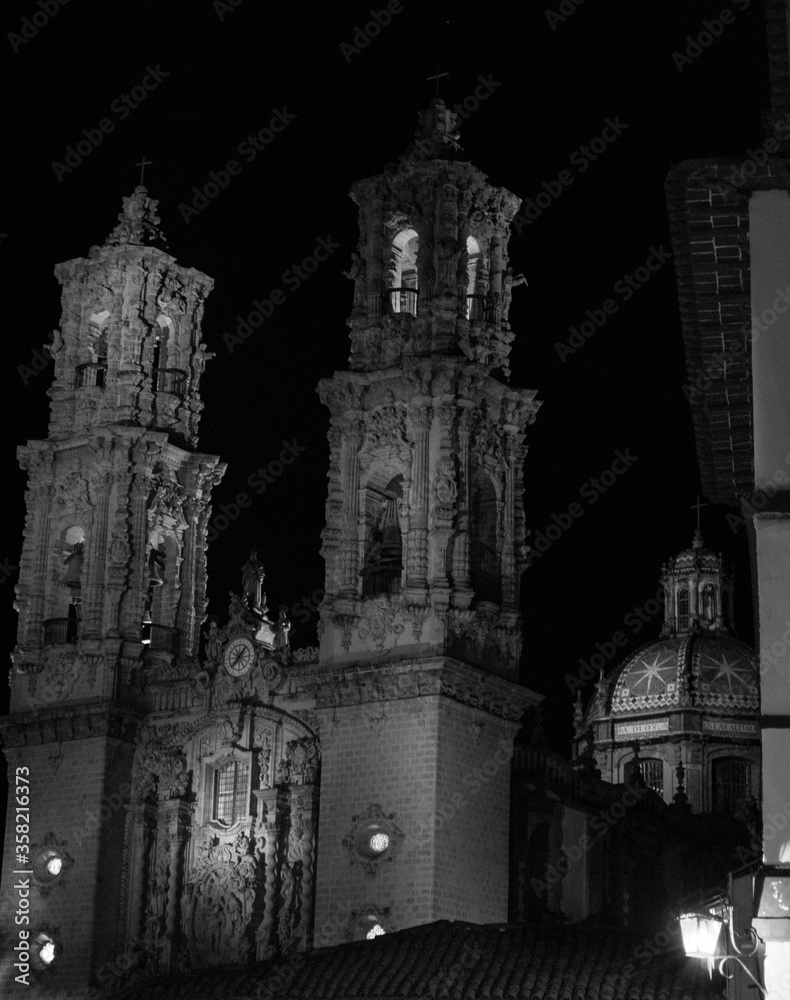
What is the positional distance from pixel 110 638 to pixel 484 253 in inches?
413

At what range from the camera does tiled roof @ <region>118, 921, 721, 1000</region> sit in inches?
1047

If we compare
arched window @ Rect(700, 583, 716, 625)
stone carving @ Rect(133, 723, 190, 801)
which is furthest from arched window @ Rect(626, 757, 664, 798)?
stone carving @ Rect(133, 723, 190, 801)

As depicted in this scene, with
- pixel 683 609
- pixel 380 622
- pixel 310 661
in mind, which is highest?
pixel 683 609

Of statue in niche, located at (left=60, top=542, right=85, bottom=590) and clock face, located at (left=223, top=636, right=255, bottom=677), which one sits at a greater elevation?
statue in niche, located at (left=60, top=542, right=85, bottom=590)

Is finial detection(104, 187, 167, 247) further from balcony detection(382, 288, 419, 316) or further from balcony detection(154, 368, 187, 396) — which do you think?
balcony detection(382, 288, 419, 316)

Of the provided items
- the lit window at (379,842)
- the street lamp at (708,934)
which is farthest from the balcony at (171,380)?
the street lamp at (708,934)

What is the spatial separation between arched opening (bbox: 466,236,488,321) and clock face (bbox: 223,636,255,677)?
7652 millimetres

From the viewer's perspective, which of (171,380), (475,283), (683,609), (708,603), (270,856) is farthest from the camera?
(683,609)

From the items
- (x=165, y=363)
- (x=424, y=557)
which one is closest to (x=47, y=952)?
(x=424, y=557)

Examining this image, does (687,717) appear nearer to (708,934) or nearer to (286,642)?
(286,642)

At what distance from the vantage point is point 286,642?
4059 centimetres

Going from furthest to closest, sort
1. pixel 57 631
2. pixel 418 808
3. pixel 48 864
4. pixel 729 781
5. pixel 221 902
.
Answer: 1. pixel 729 781
2. pixel 57 631
3. pixel 48 864
4. pixel 221 902
5. pixel 418 808

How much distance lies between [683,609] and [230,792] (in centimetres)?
2510

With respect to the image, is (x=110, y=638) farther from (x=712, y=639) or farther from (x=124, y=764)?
(x=712, y=639)
